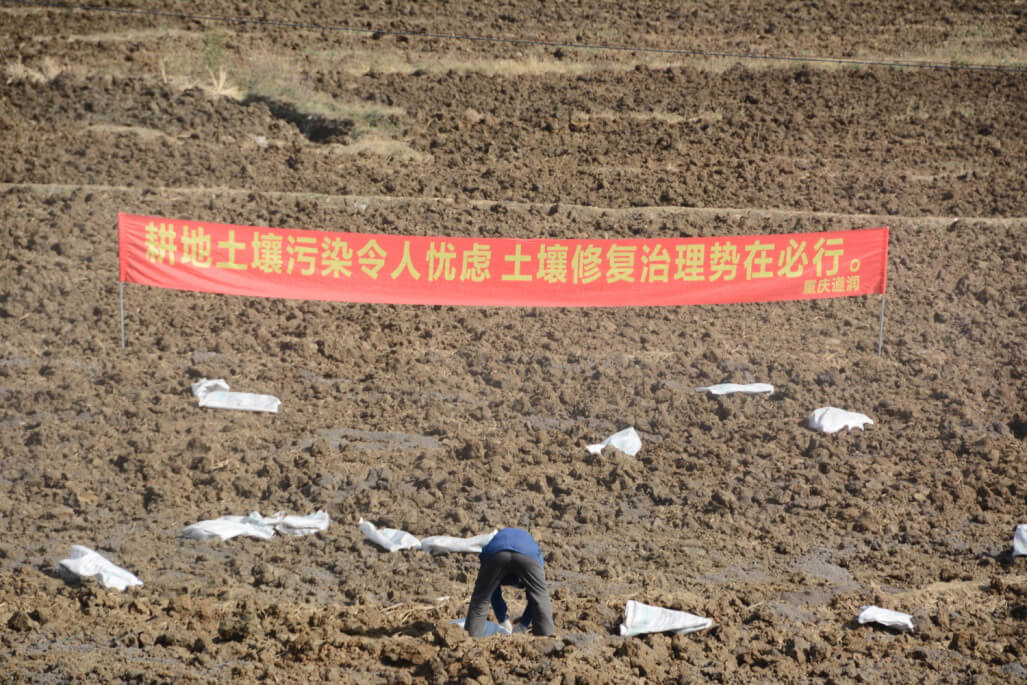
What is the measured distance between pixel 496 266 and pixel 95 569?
620 centimetres

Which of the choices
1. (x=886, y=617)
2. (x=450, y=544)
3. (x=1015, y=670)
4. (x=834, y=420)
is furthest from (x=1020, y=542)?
(x=450, y=544)

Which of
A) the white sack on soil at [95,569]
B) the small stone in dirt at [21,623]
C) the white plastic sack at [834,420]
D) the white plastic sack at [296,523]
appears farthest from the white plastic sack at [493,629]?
the white plastic sack at [834,420]

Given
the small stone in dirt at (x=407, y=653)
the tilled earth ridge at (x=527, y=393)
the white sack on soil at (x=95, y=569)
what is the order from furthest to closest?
the white sack on soil at (x=95, y=569) → the tilled earth ridge at (x=527, y=393) → the small stone in dirt at (x=407, y=653)

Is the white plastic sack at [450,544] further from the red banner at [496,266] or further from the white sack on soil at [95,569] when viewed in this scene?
the red banner at [496,266]

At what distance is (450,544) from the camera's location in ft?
27.5

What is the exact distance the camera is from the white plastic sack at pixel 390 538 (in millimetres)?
8391

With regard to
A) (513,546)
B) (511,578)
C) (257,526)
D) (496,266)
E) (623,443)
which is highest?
(496,266)

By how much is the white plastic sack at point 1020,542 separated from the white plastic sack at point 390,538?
180 inches

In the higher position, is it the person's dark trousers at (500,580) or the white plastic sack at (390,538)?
the person's dark trousers at (500,580)

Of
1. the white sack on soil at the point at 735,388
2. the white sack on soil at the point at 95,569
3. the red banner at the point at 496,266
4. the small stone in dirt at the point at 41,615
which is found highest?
the red banner at the point at 496,266

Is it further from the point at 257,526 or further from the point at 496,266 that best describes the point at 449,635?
the point at 496,266

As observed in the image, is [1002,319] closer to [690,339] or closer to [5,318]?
[690,339]

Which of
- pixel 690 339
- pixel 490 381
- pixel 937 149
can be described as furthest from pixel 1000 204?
pixel 490 381

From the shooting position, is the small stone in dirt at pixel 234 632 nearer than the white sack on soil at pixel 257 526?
Yes
